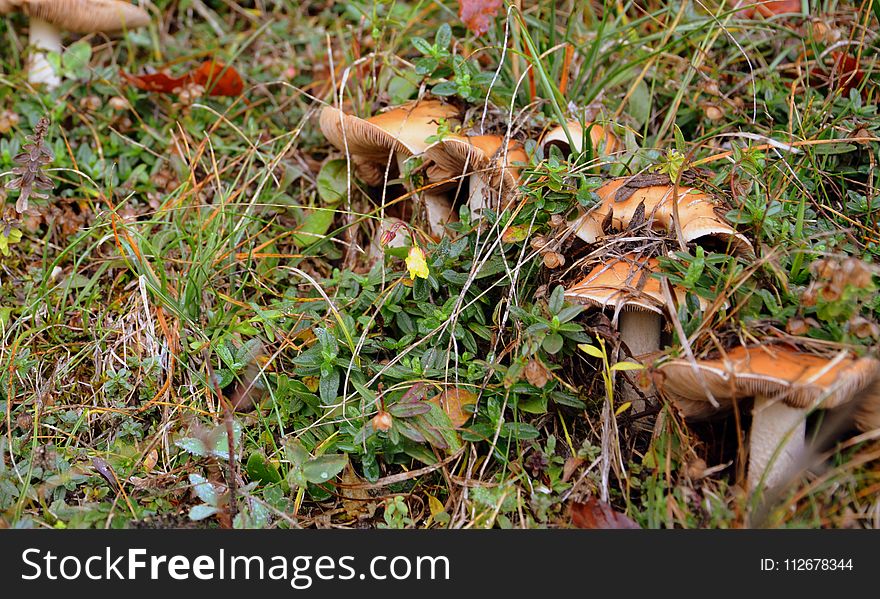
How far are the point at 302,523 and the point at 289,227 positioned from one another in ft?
4.77

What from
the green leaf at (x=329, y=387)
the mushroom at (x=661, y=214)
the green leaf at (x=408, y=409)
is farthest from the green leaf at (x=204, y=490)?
the mushroom at (x=661, y=214)

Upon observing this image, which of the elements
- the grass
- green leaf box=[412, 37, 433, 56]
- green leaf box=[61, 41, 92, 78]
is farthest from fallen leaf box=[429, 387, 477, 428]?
green leaf box=[61, 41, 92, 78]

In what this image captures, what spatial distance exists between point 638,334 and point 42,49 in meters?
3.08

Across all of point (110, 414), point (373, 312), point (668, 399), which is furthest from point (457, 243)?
point (110, 414)

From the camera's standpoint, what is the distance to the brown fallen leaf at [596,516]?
7.26 feet

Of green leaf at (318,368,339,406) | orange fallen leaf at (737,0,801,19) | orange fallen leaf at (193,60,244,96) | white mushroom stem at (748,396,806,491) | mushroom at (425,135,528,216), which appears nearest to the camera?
white mushroom stem at (748,396,806,491)

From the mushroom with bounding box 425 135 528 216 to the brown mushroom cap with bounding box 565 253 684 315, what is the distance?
515 mm

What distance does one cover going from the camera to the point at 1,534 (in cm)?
214

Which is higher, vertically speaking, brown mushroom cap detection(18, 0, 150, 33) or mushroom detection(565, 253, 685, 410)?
brown mushroom cap detection(18, 0, 150, 33)

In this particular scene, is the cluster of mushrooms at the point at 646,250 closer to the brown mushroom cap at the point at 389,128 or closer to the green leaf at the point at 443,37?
the brown mushroom cap at the point at 389,128

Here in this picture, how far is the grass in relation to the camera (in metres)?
2.32

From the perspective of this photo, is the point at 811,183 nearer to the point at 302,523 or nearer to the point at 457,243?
the point at 457,243

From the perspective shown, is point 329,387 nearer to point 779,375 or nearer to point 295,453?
point 295,453

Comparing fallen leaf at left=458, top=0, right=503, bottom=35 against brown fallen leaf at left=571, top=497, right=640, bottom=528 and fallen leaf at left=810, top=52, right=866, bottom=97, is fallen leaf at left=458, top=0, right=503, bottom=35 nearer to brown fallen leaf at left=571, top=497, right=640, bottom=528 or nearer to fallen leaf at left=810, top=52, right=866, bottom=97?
fallen leaf at left=810, top=52, right=866, bottom=97
